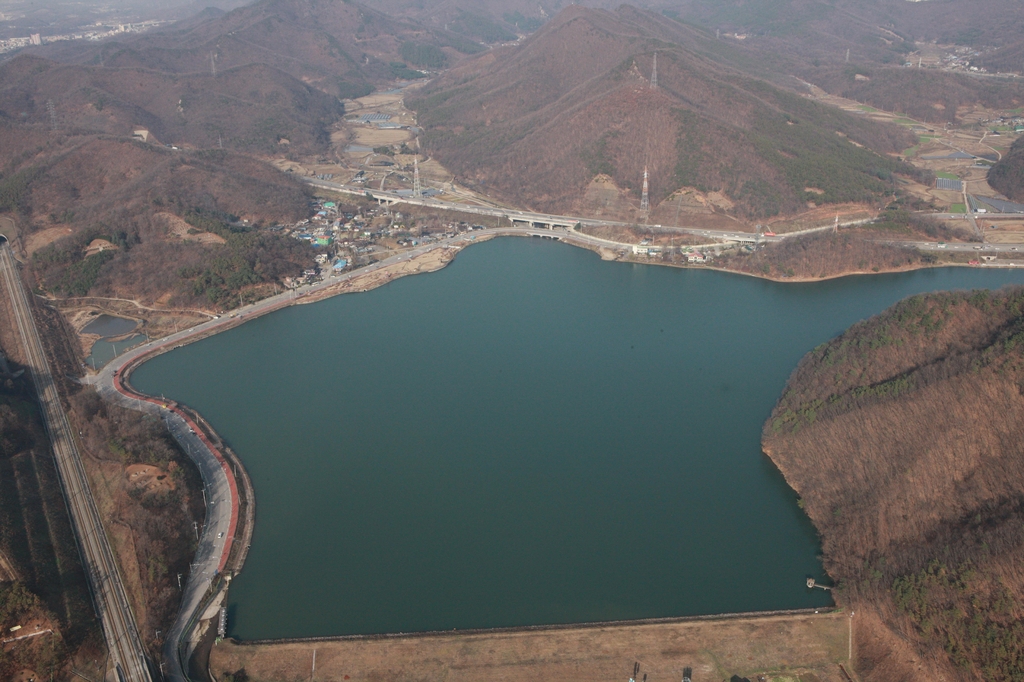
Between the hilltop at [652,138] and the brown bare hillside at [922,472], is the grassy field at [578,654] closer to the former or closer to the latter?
the brown bare hillside at [922,472]

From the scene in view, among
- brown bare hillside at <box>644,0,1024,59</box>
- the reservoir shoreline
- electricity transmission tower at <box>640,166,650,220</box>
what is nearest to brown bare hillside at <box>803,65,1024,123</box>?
brown bare hillside at <box>644,0,1024,59</box>

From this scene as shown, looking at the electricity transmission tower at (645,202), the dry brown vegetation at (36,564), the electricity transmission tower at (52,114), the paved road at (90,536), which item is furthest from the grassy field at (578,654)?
the electricity transmission tower at (52,114)

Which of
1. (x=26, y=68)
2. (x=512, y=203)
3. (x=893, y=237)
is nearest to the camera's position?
(x=893, y=237)

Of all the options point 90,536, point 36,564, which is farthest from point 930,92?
point 36,564

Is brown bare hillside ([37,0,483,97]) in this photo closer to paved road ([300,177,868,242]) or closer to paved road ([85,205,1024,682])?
paved road ([300,177,868,242])

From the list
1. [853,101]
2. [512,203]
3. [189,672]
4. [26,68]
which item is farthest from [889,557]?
[26,68]

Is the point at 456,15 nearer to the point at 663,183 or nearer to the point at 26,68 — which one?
the point at 26,68
